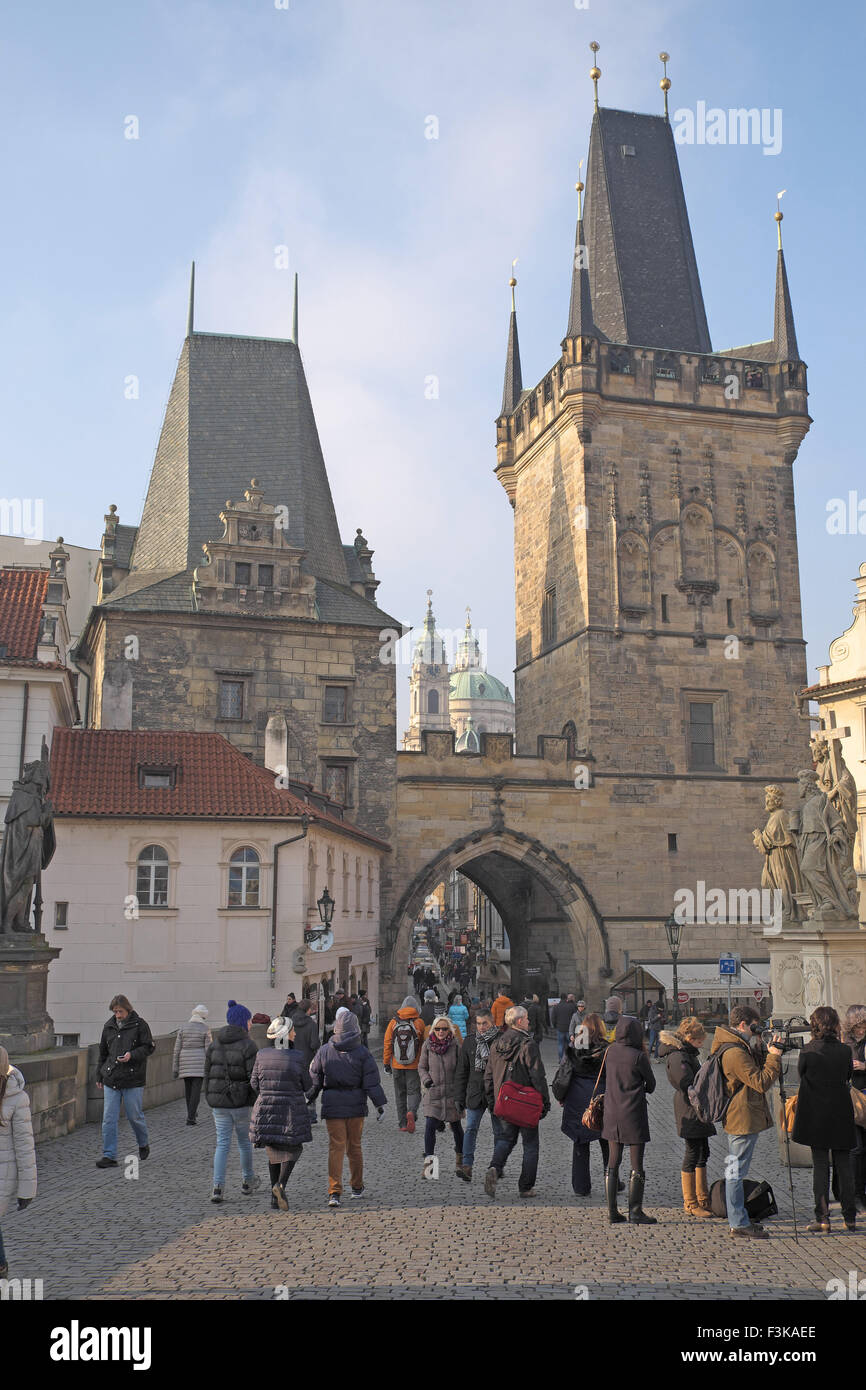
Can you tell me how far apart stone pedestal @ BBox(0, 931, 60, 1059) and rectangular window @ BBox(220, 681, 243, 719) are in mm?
18193

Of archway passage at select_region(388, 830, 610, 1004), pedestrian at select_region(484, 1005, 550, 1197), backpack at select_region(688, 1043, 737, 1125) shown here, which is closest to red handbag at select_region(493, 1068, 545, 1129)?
pedestrian at select_region(484, 1005, 550, 1197)

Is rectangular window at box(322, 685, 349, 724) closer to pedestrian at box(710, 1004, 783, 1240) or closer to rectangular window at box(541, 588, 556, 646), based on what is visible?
rectangular window at box(541, 588, 556, 646)

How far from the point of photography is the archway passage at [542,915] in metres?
31.4

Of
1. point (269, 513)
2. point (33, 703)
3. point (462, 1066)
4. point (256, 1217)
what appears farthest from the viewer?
point (269, 513)

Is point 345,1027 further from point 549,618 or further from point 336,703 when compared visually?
point 549,618

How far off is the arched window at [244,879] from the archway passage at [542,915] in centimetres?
896

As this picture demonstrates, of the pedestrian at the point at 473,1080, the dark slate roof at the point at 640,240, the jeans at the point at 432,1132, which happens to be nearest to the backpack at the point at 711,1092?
the pedestrian at the point at 473,1080

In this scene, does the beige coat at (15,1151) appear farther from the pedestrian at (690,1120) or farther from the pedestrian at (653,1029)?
the pedestrian at (653,1029)

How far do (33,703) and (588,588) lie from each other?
16901mm

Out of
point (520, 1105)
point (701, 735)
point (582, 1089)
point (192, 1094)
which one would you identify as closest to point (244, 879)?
point (192, 1094)

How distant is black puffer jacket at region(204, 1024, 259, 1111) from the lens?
29.1ft
